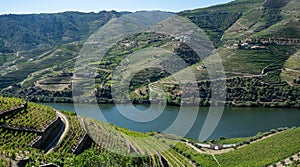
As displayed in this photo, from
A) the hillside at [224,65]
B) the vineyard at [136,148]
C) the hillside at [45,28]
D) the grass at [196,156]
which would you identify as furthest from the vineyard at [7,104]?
the hillside at [45,28]

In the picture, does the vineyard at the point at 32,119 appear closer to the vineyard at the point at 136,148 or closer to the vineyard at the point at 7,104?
the vineyard at the point at 7,104

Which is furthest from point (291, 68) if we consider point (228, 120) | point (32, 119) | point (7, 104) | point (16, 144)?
point (16, 144)

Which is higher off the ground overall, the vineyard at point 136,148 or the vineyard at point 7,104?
the vineyard at point 7,104

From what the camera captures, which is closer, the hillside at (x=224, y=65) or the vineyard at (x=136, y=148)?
the vineyard at (x=136, y=148)

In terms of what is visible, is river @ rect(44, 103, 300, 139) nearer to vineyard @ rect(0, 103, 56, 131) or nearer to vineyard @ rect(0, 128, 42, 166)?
vineyard @ rect(0, 103, 56, 131)

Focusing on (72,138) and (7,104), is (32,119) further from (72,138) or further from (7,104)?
(72,138)

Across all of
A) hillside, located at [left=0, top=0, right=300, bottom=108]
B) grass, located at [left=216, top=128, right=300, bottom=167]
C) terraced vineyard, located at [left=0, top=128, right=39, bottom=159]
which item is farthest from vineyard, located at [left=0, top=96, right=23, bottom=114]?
hillside, located at [left=0, top=0, right=300, bottom=108]

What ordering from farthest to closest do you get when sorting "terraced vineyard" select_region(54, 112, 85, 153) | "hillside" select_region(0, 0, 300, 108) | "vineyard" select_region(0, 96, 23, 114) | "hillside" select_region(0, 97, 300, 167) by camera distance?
1. "hillside" select_region(0, 0, 300, 108)
2. "vineyard" select_region(0, 96, 23, 114)
3. "terraced vineyard" select_region(54, 112, 85, 153)
4. "hillside" select_region(0, 97, 300, 167)
